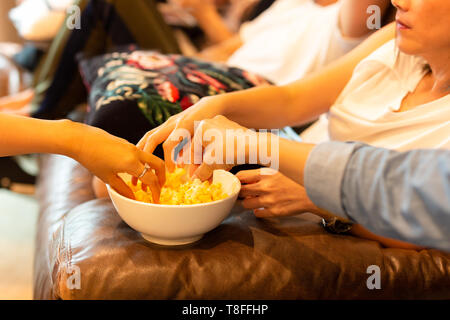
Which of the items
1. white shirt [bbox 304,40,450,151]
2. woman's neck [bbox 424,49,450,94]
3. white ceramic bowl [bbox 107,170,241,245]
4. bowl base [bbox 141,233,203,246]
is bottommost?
bowl base [bbox 141,233,203,246]

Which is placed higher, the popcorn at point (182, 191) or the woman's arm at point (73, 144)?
the woman's arm at point (73, 144)

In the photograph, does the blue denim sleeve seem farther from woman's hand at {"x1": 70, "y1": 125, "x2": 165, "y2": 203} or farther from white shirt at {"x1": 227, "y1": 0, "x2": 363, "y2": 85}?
white shirt at {"x1": 227, "y1": 0, "x2": 363, "y2": 85}

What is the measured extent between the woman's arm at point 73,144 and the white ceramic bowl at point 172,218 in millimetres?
55

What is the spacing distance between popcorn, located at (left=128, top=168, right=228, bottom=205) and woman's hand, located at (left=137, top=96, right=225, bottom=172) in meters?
0.04

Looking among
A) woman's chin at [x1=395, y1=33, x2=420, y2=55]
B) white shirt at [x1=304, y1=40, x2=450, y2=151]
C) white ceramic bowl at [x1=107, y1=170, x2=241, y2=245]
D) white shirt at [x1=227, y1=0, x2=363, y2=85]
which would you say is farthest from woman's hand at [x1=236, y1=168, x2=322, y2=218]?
white shirt at [x1=227, y1=0, x2=363, y2=85]

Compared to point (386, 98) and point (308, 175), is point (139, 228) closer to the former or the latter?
point (308, 175)

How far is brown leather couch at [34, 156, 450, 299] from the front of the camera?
0.85 m

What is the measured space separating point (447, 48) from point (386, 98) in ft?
0.63

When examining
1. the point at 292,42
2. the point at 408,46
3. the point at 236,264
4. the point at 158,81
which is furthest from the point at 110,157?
the point at 292,42

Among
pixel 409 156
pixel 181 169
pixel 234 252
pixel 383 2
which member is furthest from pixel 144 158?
pixel 383 2

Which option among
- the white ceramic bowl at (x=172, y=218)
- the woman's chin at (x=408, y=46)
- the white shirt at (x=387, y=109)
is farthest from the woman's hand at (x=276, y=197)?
the woman's chin at (x=408, y=46)

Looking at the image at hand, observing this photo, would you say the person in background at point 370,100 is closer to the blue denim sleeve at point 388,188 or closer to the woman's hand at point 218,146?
the woman's hand at point 218,146

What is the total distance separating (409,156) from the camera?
2.22ft

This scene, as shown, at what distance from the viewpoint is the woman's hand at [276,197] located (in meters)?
1.02
